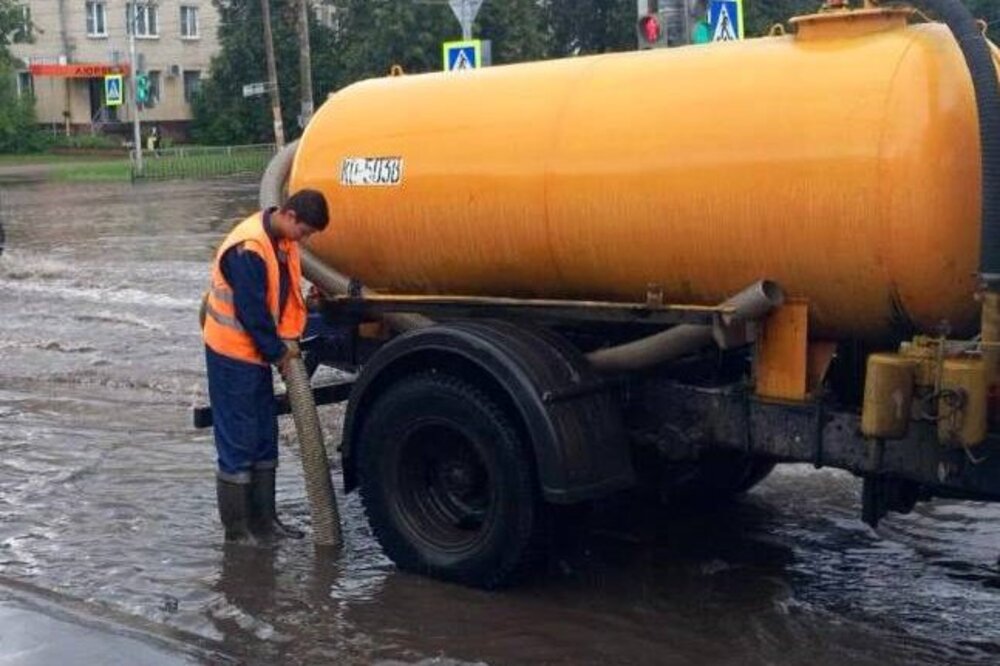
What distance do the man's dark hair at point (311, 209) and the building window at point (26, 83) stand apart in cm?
6560

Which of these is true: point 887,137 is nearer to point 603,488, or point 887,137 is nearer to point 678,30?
point 603,488

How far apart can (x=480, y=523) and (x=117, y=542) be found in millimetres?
1861

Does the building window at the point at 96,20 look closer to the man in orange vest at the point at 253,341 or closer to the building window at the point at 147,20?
the building window at the point at 147,20

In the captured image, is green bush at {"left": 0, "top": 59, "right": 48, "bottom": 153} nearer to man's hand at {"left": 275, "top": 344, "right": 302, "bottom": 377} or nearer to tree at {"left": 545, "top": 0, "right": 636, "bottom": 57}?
tree at {"left": 545, "top": 0, "right": 636, "bottom": 57}

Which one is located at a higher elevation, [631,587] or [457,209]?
[457,209]

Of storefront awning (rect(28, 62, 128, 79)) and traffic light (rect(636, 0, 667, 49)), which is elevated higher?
storefront awning (rect(28, 62, 128, 79))

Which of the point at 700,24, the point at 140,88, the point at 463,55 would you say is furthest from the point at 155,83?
the point at 700,24

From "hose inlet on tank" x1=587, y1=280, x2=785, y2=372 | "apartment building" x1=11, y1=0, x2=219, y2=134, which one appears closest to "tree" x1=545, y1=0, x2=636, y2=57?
"apartment building" x1=11, y1=0, x2=219, y2=134

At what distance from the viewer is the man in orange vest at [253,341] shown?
679cm

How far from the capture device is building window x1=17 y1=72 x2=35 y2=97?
6931 cm

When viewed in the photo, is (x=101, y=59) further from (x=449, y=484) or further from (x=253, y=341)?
(x=449, y=484)

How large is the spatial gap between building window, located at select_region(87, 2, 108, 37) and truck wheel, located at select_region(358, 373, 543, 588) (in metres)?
69.7

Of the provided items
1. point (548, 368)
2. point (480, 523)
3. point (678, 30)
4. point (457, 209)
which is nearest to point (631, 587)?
point (480, 523)

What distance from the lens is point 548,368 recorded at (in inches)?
241
